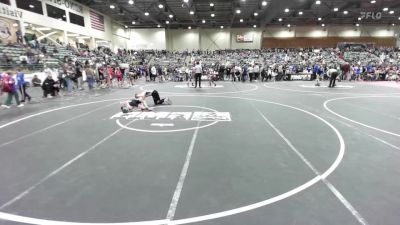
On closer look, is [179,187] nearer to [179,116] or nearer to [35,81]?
[179,116]

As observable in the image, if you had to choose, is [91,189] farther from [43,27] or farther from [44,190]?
[43,27]

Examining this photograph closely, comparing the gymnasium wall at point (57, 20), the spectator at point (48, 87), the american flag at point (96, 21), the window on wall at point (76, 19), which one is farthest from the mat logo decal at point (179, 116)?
the american flag at point (96, 21)

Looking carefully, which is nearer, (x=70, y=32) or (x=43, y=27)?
(x=43, y=27)

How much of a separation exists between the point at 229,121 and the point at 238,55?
2982cm

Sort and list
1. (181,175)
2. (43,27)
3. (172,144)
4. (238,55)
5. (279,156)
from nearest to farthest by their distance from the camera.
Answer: (181,175)
(279,156)
(172,144)
(43,27)
(238,55)

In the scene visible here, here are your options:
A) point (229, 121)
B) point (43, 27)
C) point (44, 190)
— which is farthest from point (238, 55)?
point (44, 190)

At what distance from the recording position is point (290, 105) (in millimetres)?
10078

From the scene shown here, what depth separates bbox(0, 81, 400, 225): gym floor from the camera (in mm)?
3020

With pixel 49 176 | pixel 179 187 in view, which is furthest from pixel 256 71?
pixel 49 176

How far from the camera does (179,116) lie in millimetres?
7969

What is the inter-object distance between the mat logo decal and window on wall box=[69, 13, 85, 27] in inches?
1063

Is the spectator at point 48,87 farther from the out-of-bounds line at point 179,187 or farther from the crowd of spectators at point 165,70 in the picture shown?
the out-of-bounds line at point 179,187

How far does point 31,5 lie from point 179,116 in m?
24.4

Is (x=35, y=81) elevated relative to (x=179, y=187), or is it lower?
elevated
